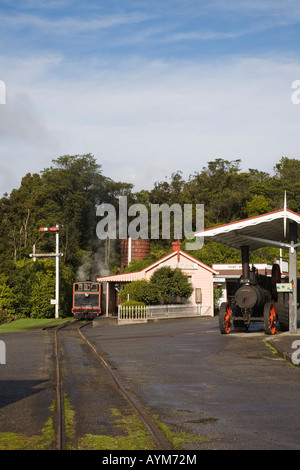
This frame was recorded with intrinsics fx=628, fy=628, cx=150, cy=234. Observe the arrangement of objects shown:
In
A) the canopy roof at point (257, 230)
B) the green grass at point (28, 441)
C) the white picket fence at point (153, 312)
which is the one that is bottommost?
the green grass at point (28, 441)

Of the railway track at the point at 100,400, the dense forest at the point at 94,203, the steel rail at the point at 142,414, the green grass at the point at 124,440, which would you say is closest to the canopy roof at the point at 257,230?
the railway track at the point at 100,400

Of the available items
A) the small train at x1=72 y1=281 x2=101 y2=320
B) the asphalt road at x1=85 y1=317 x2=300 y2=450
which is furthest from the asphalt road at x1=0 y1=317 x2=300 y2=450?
the small train at x1=72 y1=281 x2=101 y2=320

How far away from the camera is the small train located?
157 feet

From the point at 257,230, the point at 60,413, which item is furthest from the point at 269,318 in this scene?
the point at 60,413

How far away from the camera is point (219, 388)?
12.0m

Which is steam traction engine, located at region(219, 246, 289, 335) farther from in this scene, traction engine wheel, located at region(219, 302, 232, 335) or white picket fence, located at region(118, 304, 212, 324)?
white picket fence, located at region(118, 304, 212, 324)

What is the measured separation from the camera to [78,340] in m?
25.2

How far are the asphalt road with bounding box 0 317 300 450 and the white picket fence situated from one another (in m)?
15.5

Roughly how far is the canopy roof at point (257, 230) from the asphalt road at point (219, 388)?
4.68m

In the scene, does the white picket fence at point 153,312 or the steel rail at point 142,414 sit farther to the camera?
the white picket fence at point 153,312

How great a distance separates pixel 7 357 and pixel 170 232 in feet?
196

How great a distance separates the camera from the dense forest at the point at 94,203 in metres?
71.4

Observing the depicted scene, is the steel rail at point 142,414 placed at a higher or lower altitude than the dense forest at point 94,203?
lower

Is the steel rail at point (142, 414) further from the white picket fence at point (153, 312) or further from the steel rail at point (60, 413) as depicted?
the white picket fence at point (153, 312)
